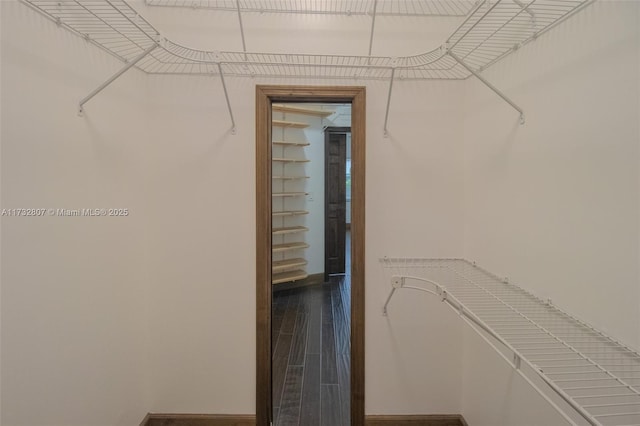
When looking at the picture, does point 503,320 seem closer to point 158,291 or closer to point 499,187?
point 499,187

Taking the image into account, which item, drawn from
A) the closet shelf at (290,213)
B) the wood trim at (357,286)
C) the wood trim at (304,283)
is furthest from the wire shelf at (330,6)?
the wood trim at (304,283)

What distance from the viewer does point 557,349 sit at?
98cm

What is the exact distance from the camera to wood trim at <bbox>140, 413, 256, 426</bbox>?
5.98ft

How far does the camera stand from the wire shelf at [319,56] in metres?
1.24

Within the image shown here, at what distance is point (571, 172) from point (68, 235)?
1.87 m

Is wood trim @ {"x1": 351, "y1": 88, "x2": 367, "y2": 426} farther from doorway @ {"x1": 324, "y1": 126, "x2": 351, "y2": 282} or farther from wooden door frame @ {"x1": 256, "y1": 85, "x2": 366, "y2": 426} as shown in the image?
doorway @ {"x1": 324, "y1": 126, "x2": 351, "y2": 282}

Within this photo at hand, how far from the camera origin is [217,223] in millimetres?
1820

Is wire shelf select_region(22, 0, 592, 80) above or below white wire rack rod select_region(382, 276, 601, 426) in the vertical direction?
above

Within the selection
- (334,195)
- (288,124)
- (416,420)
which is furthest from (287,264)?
(416,420)

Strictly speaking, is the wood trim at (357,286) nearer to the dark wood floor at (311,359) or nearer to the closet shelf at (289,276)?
the dark wood floor at (311,359)

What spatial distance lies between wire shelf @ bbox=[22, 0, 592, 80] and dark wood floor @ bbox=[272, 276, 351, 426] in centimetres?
204

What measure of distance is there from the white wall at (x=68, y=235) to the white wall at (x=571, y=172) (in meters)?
1.81

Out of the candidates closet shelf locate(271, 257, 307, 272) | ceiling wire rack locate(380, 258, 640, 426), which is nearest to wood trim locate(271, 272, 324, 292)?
closet shelf locate(271, 257, 307, 272)

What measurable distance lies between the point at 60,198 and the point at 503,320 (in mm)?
1680
